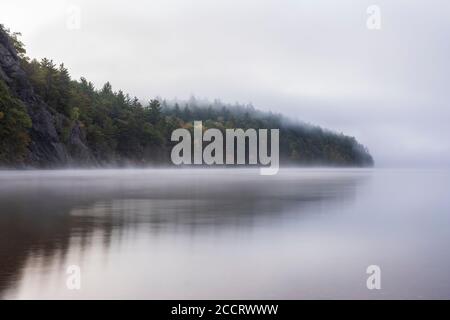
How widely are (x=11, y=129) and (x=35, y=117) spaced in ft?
77.2

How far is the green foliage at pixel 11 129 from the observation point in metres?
110

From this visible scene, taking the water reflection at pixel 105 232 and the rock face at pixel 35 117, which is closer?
the water reflection at pixel 105 232

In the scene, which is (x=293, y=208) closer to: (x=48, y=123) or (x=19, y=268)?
(x=19, y=268)

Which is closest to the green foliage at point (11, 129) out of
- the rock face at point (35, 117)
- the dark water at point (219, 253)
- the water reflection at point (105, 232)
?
the rock face at point (35, 117)

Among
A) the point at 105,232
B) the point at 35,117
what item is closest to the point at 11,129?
the point at 35,117

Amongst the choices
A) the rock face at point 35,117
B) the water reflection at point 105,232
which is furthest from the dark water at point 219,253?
the rock face at point 35,117

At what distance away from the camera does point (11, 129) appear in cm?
11019

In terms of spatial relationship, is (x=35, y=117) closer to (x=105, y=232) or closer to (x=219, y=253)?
(x=105, y=232)

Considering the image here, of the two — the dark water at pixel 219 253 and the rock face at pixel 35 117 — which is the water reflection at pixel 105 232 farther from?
the rock face at pixel 35 117

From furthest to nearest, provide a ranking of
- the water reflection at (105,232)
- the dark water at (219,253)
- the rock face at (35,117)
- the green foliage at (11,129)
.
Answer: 1. the rock face at (35,117)
2. the green foliage at (11,129)
3. the water reflection at (105,232)
4. the dark water at (219,253)

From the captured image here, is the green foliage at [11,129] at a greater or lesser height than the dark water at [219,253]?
greater

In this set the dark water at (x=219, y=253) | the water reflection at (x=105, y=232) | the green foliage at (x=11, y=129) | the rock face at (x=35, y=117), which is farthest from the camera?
the rock face at (x=35, y=117)

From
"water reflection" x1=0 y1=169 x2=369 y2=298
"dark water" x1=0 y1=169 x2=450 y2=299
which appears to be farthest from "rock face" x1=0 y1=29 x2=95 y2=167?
"dark water" x1=0 y1=169 x2=450 y2=299

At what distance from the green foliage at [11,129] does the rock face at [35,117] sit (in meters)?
9.85
